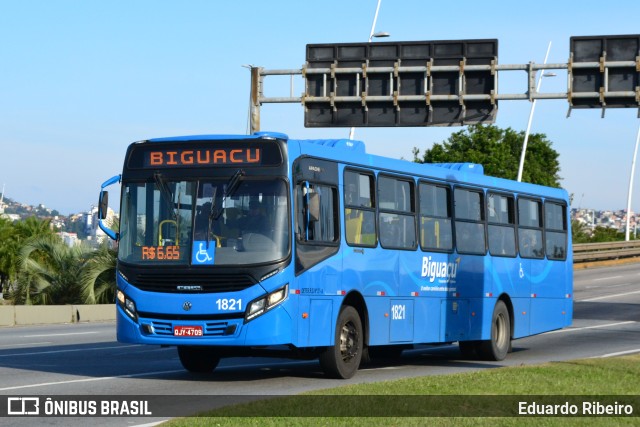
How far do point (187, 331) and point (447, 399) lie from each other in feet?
13.0

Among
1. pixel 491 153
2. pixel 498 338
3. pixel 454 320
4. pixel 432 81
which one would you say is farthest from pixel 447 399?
pixel 491 153

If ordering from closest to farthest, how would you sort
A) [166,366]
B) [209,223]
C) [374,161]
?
1. [209,223]
2. [374,161]
3. [166,366]

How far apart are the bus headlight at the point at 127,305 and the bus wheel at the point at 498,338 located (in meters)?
7.79

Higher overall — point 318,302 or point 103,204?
point 103,204

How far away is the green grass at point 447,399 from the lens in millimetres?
10789

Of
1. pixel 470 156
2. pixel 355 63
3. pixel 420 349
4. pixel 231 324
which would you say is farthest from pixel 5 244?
pixel 470 156

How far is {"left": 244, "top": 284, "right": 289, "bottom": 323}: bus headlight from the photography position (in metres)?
14.8

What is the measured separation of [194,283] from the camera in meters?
15.0

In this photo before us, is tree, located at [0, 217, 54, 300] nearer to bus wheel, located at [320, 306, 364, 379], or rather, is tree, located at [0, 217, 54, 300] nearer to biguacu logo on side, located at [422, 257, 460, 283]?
biguacu logo on side, located at [422, 257, 460, 283]

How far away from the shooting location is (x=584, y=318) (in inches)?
1384

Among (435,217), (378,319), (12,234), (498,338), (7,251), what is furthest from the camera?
(12,234)

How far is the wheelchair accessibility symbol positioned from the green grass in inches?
103

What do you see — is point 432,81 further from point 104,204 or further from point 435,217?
point 104,204

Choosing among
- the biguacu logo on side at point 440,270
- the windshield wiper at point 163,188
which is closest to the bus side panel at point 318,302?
the windshield wiper at point 163,188
